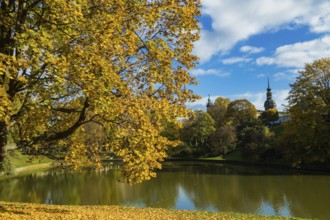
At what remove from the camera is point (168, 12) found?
11352 millimetres

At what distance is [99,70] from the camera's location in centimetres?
916

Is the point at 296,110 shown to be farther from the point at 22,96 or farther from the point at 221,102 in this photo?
the point at 221,102

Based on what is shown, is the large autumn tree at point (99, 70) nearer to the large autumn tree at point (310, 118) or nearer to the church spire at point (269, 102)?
the large autumn tree at point (310, 118)

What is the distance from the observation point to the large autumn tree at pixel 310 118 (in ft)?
145

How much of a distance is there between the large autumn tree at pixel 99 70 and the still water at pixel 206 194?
49.7 feet

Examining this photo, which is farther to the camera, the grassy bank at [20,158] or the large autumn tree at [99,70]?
the grassy bank at [20,158]

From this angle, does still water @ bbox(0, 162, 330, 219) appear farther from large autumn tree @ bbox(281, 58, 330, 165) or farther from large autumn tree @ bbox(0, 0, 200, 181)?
large autumn tree @ bbox(0, 0, 200, 181)

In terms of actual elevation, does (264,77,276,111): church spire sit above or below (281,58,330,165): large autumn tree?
above

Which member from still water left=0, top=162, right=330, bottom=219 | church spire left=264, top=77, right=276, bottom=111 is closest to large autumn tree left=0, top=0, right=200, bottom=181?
still water left=0, top=162, right=330, bottom=219

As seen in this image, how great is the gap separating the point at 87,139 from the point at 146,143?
15.3 feet

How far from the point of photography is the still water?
82.0 ft

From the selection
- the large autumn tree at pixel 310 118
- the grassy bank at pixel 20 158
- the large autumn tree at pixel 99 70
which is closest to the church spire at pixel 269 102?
the large autumn tree at pixel 310 118

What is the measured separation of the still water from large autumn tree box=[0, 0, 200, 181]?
49.7ft

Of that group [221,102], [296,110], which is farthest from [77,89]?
[221,102]
